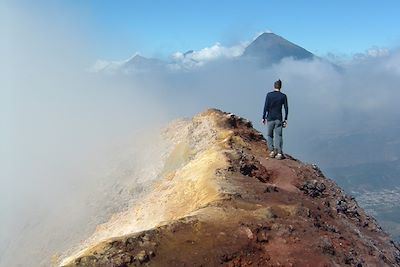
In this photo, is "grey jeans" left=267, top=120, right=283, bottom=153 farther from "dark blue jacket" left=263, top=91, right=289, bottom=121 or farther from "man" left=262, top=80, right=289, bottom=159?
"dark blue jacket" left=263, top=91, right=289, bottom=121

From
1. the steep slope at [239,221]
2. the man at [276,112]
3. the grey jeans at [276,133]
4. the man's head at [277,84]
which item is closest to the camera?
the steep slope at [239,221]

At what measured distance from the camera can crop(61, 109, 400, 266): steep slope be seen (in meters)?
21.1

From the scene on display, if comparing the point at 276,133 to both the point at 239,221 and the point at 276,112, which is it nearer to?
the point at 276,112

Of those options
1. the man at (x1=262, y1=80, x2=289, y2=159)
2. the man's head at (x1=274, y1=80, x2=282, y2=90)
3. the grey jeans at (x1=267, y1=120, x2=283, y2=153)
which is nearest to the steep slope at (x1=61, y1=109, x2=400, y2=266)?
the grey jeans at (x1=267, y1=120, x2=283, y2=153)

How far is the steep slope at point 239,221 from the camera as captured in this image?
69.3 ft

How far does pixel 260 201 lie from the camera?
94.2 ft

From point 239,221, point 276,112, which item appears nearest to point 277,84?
point 276,112

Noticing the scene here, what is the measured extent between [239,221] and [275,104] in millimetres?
13841

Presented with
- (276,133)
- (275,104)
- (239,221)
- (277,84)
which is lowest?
(239,221)

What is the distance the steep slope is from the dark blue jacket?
3.31 meters

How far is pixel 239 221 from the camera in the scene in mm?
24438

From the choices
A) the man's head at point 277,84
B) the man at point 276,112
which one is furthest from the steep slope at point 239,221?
the man's head at point 277,84

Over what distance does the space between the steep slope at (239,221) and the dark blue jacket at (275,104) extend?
10.9 feet

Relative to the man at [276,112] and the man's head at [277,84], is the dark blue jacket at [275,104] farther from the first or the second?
the man's head at [277,84]
